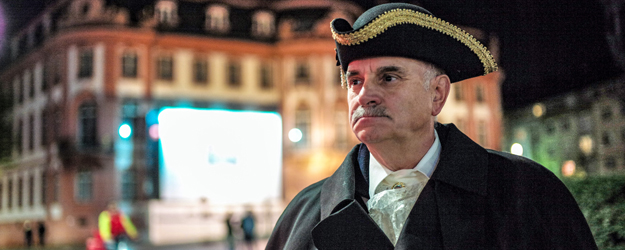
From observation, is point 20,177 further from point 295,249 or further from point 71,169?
point 295,249

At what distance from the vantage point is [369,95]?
2.15 meters

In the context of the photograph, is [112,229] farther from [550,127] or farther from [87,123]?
[550,127]

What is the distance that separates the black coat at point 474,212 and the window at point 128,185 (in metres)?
29.7

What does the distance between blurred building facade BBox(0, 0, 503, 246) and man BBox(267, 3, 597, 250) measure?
28.5 metres

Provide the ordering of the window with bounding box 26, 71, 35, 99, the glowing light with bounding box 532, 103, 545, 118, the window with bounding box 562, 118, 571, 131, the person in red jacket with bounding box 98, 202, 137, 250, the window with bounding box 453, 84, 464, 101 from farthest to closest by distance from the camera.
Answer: the glowing light with bounding box 532, 103, 545, 118
the window with bounding box 562, 118, 571, 131
the window with bounding box 453, 84, 464, 101
the window with bounding box 26, 71, 35, 99
the person in red jacket with bounding box 98, 202, 137, 250

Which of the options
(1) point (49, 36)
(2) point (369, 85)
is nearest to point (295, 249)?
(2) point (369, 85)

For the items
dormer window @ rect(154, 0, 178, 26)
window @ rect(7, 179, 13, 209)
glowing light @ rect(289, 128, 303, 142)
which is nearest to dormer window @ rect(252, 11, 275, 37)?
dormer window @ rect(154, 0, 178, 26)

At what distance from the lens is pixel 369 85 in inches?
86.0

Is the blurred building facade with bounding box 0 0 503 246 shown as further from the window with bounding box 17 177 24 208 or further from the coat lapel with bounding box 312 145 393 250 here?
the coat lapel with bounding box 312 145 393 250

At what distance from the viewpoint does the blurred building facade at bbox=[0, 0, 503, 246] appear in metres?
29.9

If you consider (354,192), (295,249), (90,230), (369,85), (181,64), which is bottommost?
(90,230)

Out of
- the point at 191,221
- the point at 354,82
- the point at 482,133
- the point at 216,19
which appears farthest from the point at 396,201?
the point at 482,133

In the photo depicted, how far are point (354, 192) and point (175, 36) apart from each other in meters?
30.8

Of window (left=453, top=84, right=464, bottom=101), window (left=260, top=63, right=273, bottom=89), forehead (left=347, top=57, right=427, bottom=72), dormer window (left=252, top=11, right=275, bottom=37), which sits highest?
dormer window (left=252, top=11, right=275, bottom=37)
